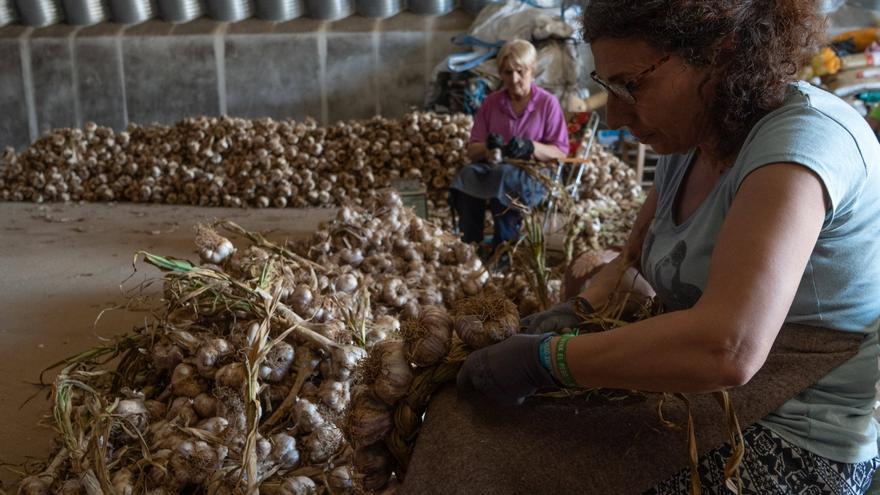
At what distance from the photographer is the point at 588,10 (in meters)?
1.23

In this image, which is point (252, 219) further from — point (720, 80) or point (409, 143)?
point (720, 80)

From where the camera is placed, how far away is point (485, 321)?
1.33m

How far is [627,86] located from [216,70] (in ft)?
28.0

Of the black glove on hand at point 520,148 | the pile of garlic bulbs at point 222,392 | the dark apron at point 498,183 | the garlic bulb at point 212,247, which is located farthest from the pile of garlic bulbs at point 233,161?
the pile of garlic bulbs at point 222,392

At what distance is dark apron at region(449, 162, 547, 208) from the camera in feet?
14.4

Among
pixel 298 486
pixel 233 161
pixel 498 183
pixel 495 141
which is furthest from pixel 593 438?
pixel 233 161

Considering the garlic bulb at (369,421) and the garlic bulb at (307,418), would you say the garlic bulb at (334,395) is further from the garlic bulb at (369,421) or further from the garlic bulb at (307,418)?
the garlic bulb at (369,421)

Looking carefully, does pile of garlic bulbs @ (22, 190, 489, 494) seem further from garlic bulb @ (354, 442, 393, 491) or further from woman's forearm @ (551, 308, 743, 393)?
woman's forearm @ (551, 308, 743, 393)

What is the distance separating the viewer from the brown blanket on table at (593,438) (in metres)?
1.11

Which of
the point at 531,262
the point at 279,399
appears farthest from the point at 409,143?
the point at 279,399

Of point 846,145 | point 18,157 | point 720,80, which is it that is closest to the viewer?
point 846,145

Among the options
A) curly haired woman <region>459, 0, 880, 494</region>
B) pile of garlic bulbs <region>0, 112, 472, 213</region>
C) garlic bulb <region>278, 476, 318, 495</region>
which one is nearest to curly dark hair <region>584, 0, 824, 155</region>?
curly haired woman <region>459, 0, 880, 494</region>

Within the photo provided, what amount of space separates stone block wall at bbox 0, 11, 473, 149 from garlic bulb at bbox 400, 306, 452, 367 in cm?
768

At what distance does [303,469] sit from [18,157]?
6.91m
